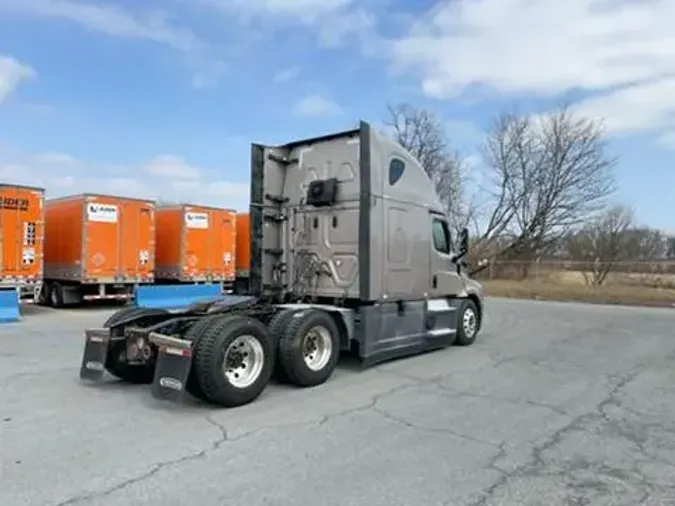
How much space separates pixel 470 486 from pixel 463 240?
Result: 23.7 ft

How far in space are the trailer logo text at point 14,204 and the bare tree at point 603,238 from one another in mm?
35049

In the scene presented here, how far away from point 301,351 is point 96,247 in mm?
12122

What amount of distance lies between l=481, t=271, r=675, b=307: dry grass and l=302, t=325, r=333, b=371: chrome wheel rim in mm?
19818

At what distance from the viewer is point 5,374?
8.07 meters

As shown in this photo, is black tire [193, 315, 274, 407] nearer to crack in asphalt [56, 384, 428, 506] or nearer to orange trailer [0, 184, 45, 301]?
crack in asphalt [56, 384, 428, 506]

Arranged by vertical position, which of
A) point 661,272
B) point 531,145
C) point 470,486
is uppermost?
point 531,145

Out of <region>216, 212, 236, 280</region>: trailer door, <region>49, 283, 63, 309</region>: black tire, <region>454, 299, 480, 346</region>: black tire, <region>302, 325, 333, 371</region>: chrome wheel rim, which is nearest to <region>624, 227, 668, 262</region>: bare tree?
<region>216, 212, 236, 280</region>: trailer door

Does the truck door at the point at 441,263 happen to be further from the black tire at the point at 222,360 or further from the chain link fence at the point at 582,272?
the chain link fence at the point at 582,272

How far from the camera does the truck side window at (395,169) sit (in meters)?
9.12

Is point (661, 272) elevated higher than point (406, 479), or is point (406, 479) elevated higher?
point (661, 272)

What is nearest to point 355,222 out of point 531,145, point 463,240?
point 463,240

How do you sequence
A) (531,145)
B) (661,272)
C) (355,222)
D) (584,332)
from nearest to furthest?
1. (355,222)
2. (584,332)
3. (661,272)
4. (531,145)

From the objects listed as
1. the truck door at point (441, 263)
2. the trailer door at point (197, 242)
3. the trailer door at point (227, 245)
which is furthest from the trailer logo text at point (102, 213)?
the truck door at point (441, 263)

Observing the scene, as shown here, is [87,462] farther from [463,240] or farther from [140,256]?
[140,256]
